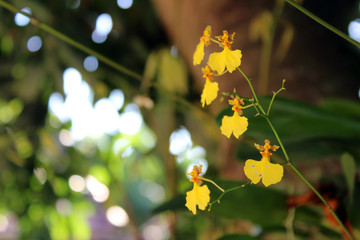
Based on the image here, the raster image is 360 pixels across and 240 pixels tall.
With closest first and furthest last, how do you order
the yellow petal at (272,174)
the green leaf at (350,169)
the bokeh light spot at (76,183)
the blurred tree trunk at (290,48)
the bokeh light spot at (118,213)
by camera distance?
the yellow petal at (272,174) < the green leaf at (350,169) < the blurred tree trunk at (290,48) < the bokeh light spot at (118,213) < the bokeh light spot at (76,183)

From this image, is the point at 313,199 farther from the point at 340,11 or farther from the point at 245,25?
the point at 340,11

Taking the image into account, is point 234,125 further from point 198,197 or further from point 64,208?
point 64,208

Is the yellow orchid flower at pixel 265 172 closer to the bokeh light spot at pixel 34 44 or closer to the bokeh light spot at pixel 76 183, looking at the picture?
the bokeh light spot at pixel 34 44

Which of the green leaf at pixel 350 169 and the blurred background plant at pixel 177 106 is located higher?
the blurred background plant at pixel 177 106

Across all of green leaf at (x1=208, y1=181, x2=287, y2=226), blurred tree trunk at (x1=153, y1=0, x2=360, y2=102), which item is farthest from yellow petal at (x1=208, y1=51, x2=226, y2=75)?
blurred tree trunk at (x1=153, y1=0, x2=360, y2=102)

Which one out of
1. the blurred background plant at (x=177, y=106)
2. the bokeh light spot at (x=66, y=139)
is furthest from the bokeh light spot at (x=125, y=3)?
the bokeh light spot at (x=66, y=139)
